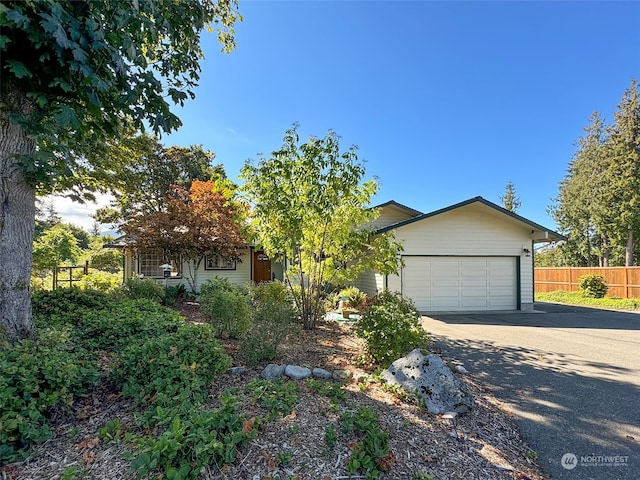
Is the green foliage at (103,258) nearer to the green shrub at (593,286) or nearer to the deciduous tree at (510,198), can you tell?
the green shrub at (593,286)

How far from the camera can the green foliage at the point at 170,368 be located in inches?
110

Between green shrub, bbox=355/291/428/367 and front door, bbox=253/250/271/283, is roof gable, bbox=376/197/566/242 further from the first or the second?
front door, bbox=253/250/271/283

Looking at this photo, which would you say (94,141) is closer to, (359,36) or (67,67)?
(67,67)

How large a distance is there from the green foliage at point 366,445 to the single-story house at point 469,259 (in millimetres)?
7977

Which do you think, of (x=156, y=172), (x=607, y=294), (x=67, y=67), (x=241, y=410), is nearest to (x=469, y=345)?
(x=241, y=410)

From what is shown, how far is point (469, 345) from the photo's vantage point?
630 centimetres

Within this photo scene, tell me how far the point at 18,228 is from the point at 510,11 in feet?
36.0

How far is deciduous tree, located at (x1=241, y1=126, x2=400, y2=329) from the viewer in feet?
20.6

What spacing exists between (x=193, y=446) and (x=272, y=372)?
1864 mm

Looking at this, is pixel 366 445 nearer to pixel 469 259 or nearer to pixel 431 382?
pixel 431 382

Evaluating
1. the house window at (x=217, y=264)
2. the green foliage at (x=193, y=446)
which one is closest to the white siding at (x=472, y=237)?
the house window at (x=217, y=264)

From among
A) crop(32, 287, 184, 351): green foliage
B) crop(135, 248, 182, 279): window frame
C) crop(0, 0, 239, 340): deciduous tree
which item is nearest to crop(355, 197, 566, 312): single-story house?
crop(32, 287, 184, 351): green foliage

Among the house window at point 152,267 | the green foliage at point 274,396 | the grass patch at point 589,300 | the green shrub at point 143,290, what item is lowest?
the grass patch at point 589,300

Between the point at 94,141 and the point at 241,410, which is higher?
the point at 94,141
